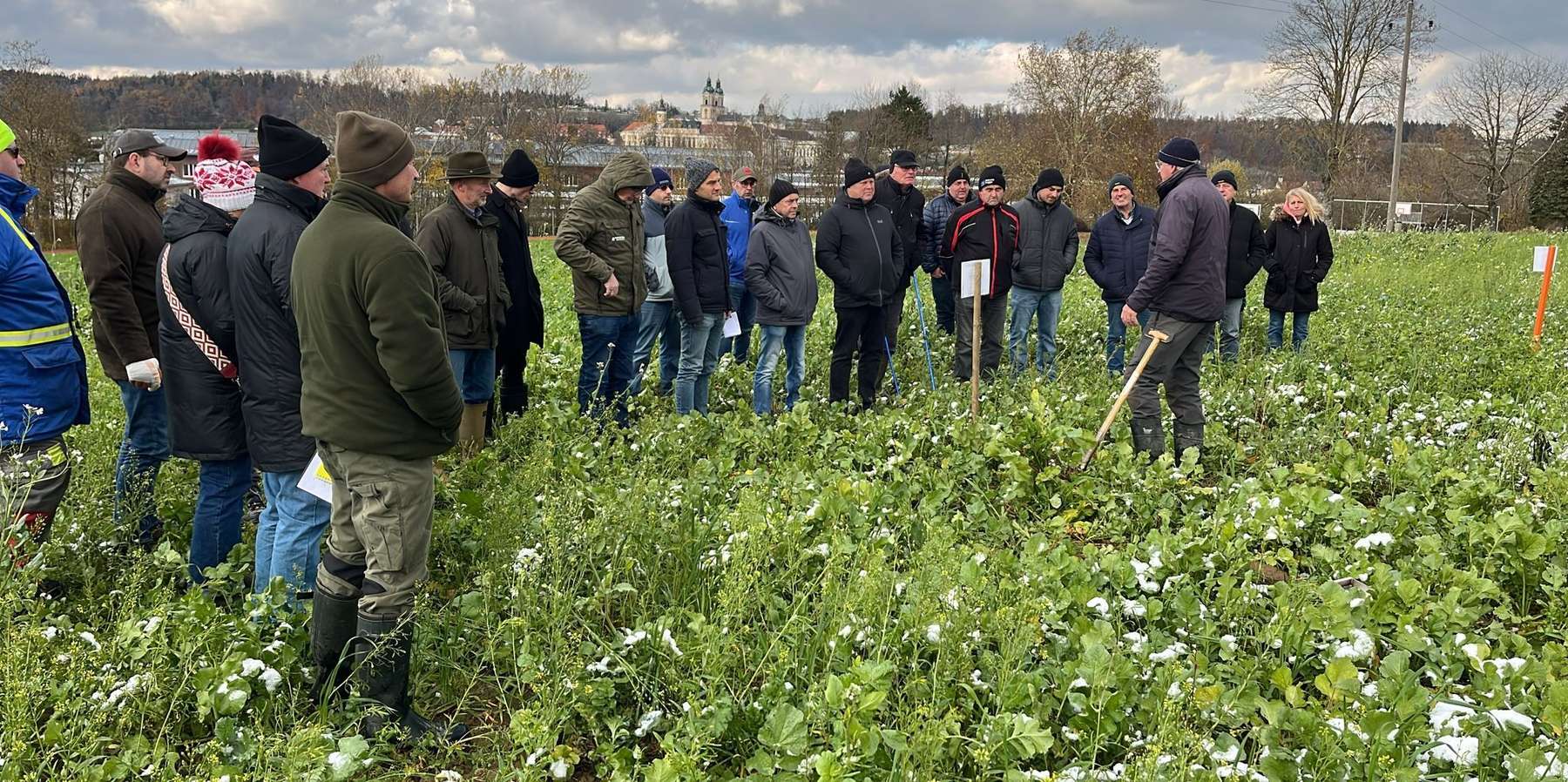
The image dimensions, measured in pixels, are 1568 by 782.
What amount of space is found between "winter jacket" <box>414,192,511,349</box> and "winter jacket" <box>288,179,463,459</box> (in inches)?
109

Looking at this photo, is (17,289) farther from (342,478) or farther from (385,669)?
(385,669)

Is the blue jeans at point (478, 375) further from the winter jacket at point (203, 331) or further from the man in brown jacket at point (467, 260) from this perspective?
the winter jacket at point (203, 331)

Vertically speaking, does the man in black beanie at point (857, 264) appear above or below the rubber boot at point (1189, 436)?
above

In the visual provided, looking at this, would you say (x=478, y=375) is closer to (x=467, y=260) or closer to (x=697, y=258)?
(x=467, y=260)

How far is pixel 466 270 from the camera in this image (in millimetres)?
5988

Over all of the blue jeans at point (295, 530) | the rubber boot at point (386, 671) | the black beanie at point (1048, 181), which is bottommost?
the rubber boot at point (386, 671)

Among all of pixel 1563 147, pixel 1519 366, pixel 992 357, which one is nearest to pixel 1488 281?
pixel 1519 366

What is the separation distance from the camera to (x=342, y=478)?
3.19m

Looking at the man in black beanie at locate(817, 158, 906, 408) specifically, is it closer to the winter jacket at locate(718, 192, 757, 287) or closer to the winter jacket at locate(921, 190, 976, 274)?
the winter jacket at locate(718, 192, 757, 287)

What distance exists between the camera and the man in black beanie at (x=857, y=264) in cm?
729

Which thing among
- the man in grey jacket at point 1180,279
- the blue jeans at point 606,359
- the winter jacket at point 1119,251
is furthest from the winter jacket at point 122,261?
the winter jacket at point 1119,251

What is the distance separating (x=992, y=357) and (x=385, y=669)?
630 centimetres

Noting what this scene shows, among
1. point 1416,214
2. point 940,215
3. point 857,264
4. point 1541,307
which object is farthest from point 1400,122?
point 857,264

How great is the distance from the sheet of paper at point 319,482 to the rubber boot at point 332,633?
0.31 m
